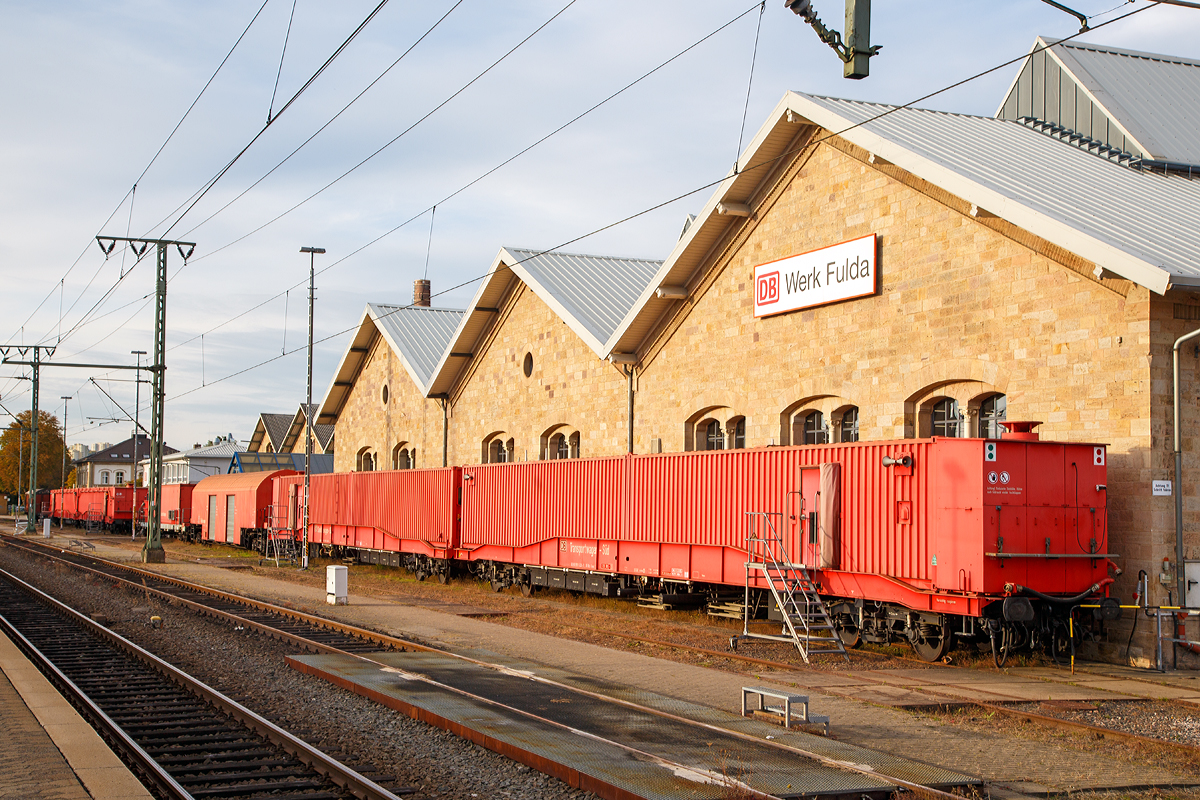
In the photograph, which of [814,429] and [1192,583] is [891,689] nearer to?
[1192,583]

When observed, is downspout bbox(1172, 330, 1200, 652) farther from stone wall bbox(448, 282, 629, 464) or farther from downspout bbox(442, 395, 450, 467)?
downspout bbox(442, 395, 450, 467)

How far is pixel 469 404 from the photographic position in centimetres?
3769

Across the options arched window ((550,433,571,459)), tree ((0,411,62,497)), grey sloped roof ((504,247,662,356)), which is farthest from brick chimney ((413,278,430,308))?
tree ((0,411,62,497))

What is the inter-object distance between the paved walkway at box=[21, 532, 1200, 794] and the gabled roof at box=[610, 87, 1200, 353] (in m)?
6.04

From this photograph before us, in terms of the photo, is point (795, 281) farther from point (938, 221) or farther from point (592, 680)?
point (592, 680)

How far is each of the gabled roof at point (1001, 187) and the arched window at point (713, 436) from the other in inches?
130

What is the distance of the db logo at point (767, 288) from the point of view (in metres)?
24.3

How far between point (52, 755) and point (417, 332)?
3663cm

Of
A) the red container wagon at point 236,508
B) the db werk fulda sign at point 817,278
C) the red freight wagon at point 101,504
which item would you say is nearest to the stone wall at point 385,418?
the red container wagon at point 236,508

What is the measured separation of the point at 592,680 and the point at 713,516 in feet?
23.4

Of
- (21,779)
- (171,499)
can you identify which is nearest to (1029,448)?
(21,779)

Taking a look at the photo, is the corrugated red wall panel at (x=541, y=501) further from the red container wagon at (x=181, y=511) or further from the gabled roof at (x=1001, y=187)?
the red container wagon at (x=181, y=511)

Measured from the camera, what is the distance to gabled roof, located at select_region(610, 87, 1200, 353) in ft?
55.1

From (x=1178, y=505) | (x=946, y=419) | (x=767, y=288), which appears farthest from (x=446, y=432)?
(x=1178, y=505)
